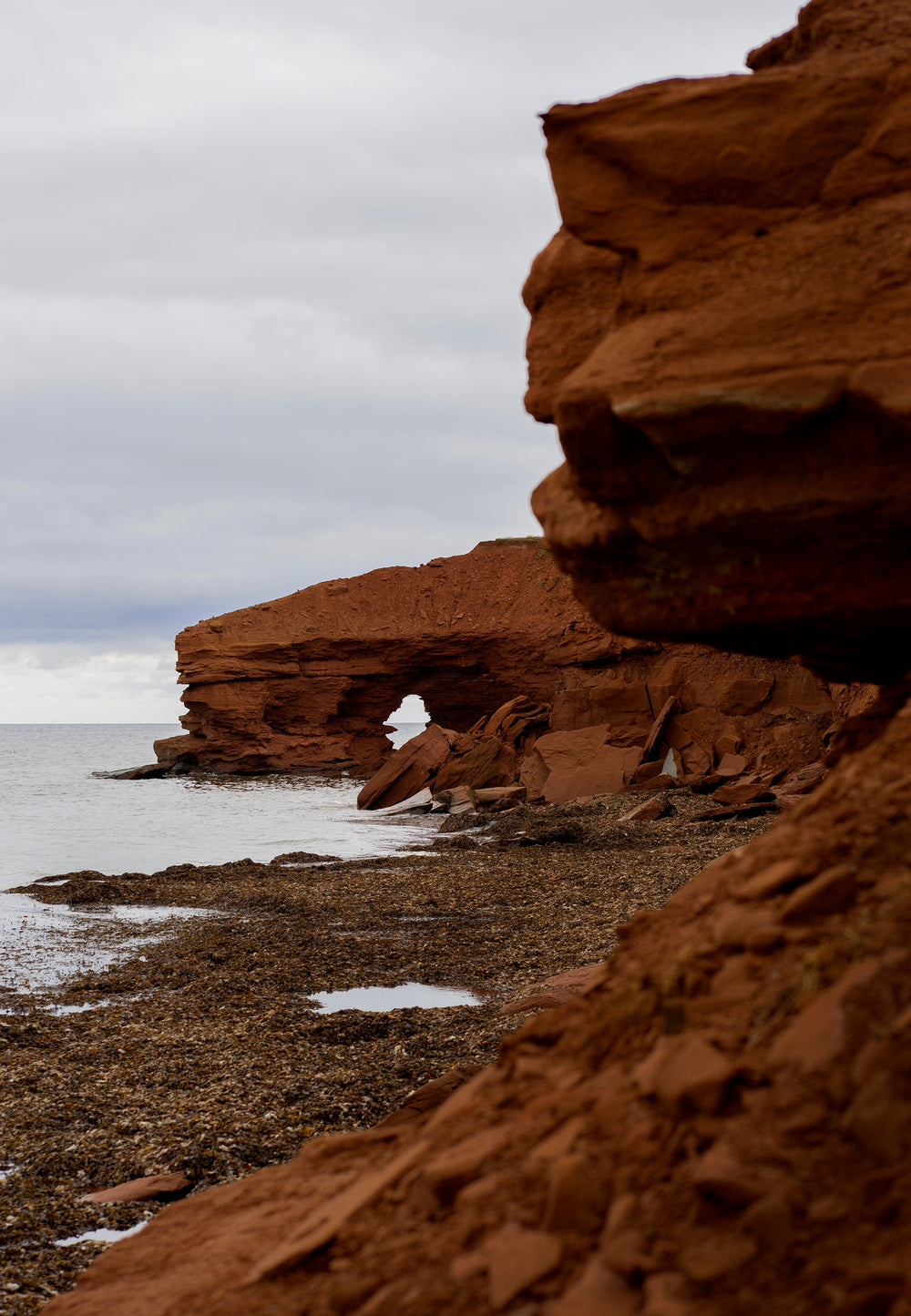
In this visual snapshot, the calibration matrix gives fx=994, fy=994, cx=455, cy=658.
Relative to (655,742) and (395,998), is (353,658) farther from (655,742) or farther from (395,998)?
(395,998)

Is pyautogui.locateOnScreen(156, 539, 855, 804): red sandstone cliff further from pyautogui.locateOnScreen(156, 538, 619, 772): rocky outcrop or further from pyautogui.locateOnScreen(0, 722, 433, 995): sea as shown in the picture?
pyautogui.locateOnScreen(0, 722, 433, 995): sea

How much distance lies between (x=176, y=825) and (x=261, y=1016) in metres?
15.2

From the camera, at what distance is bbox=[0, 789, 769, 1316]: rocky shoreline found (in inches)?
167

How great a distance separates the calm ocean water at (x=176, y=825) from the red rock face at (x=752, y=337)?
12604 mm

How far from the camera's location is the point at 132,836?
1867 centimetres

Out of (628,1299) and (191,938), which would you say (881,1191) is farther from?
(191,938)

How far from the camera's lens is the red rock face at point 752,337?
2803 mm

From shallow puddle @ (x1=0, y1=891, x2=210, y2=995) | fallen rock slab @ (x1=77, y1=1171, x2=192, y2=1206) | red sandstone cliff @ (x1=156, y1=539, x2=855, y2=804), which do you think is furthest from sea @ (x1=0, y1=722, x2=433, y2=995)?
fallen rock slab @ (x1=77, y1=1171, x2=192, y2=1206)

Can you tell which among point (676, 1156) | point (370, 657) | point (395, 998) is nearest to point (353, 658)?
point (370, 657)

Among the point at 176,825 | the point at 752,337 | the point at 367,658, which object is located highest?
the point at 367,658

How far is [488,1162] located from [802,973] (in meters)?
0.82

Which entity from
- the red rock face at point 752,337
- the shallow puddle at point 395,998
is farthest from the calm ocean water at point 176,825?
the red rock face at point 752,337

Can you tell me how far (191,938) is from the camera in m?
9.11

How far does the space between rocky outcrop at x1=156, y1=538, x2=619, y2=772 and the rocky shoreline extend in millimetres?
23868
